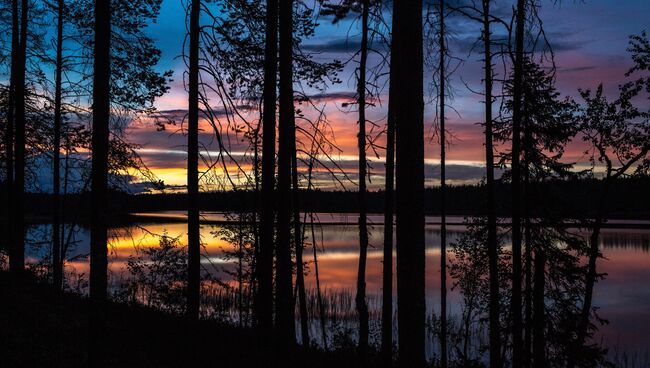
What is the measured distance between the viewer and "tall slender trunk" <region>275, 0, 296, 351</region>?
11.2 m

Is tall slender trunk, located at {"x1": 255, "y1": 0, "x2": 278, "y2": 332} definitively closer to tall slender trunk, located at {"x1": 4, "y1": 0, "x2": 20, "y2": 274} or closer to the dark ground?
the dark ground

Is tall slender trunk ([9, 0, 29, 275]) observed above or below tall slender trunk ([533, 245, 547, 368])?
above

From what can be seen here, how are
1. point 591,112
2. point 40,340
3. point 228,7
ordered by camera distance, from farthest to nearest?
point 591,112 → point 228,7 → point 40,340

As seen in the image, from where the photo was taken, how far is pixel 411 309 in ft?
21.1

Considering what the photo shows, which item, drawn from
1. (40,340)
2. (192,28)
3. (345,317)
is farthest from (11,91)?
(345,317)

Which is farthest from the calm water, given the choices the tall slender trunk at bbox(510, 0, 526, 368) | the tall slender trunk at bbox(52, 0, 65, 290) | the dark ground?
the tall slender trunk at bbox(510, 0, 526, 368)

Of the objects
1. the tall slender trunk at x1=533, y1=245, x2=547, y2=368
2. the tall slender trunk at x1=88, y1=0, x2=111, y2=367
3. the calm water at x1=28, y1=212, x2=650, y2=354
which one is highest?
the tall slender trunk at x1=88, y1=0, x2=111, y2=367

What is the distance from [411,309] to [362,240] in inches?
384

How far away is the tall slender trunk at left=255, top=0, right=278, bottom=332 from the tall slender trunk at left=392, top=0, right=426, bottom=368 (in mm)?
5150

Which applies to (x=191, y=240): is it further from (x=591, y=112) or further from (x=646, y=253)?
(x=646, y=253)

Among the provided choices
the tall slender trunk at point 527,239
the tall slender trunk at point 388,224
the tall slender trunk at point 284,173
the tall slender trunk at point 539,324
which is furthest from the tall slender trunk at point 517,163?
the tall slender trunk at point 284,173

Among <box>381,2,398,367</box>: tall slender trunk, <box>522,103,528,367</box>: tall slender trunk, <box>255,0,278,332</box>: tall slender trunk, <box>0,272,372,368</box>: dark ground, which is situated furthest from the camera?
<box>522,103,528,367</box>: tall slender trunk

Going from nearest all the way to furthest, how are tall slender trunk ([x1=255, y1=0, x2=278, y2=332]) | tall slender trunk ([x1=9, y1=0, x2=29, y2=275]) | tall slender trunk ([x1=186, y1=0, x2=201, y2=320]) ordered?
tall slender trunk ([x1=255, y1=0, x2=278, y2=332]) < tall slender trunk ([x1=186, y1=0, x2=201, y2=320]) < tall slender trunk ([x1=9, y1=0, x2=29, y2=275])

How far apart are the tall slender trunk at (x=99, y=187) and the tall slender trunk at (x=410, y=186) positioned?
16.1 ft
